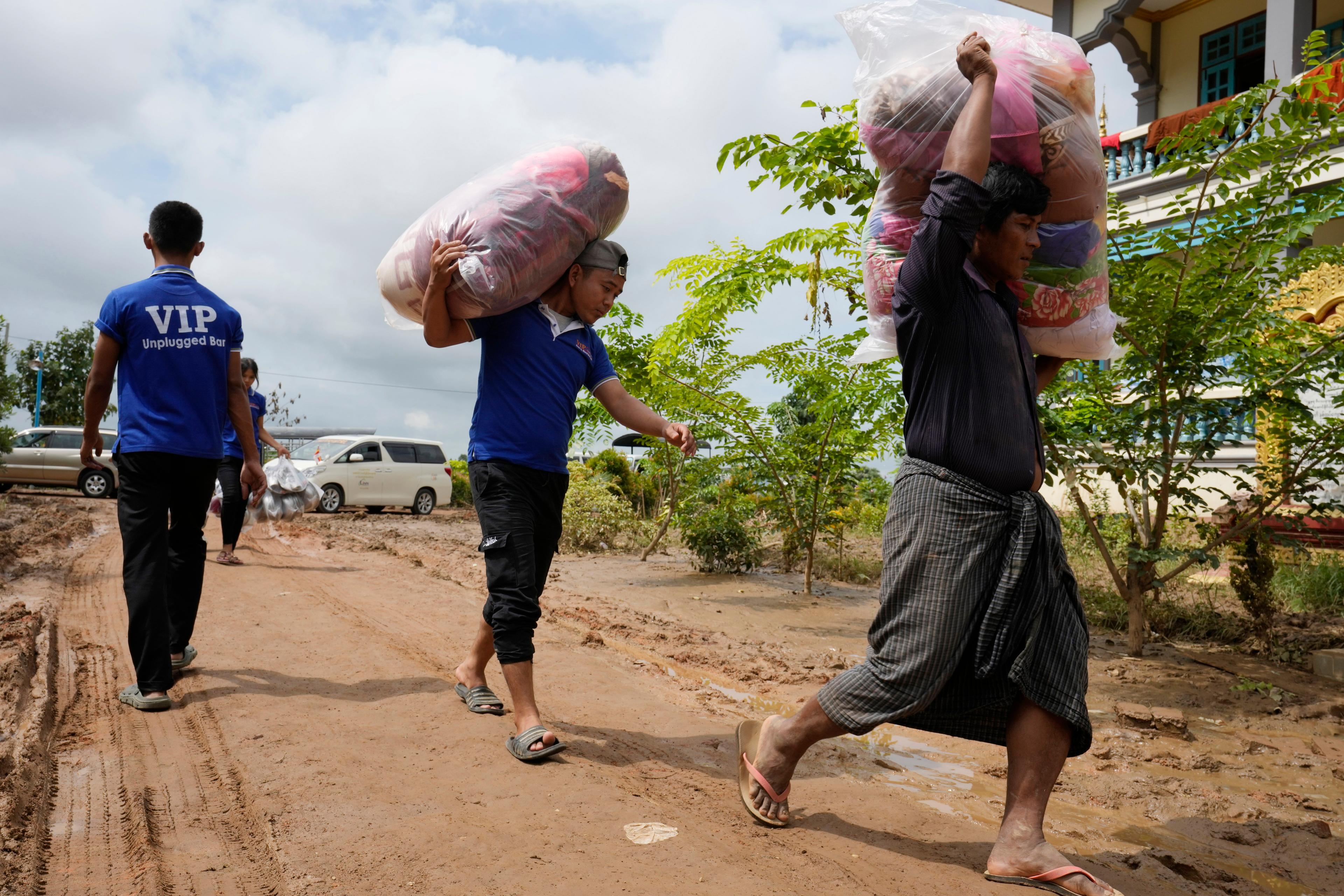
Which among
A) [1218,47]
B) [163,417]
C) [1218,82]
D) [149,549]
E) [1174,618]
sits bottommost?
[1174,618]

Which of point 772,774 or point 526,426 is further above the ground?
point 526,426

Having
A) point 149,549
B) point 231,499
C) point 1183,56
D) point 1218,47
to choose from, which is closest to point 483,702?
point 149,549

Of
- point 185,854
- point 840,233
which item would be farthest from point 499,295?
point 840,233

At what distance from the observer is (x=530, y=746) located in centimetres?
305

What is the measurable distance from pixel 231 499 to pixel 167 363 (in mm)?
4374

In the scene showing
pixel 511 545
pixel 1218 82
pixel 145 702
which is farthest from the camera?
pixel 1218 82

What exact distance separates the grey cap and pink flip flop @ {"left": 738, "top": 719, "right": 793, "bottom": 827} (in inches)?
65.9

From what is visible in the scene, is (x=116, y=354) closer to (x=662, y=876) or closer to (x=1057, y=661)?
(x=662, y=876)

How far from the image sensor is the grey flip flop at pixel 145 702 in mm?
3643

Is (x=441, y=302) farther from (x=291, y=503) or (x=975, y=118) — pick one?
(x=291, y=503)

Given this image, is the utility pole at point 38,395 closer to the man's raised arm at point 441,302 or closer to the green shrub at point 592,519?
the green shrub at point 592,519

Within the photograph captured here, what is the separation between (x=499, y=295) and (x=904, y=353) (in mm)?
1426

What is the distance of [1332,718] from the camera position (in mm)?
4371

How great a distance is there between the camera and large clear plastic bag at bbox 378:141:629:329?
309 centimetres
